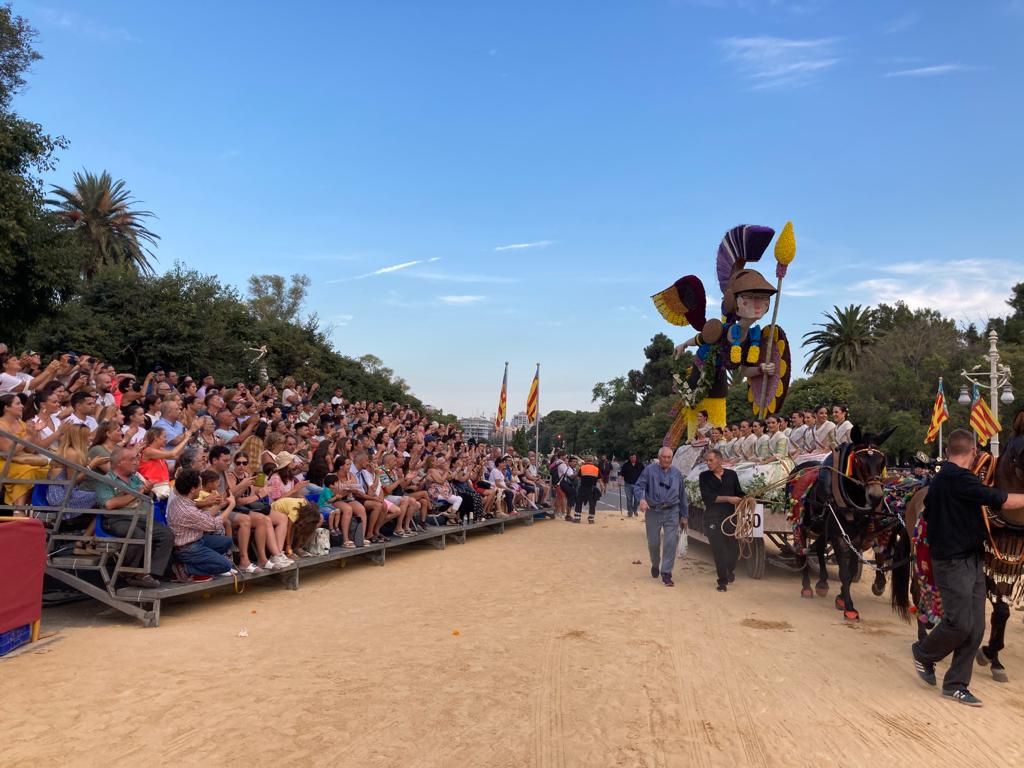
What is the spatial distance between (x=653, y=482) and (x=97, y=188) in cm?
3540

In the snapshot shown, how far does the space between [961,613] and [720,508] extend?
5.01m

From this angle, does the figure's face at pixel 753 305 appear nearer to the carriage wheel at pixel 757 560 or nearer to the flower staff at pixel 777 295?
the flower staff at pixel 777 295

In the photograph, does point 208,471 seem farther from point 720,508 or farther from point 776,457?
point 776,457

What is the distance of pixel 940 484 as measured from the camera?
566 cm

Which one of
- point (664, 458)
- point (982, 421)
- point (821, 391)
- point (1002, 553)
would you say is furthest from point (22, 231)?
point (821, 391)

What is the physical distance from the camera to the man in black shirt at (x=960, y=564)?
17.8 feet

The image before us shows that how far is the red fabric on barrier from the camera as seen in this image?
18.9 feet

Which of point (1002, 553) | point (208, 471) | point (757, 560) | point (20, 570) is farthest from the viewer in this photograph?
point (757, 560)

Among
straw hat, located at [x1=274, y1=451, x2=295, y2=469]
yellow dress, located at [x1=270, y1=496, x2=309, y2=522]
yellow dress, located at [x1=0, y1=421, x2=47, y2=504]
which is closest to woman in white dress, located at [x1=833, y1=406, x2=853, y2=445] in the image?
yellow dress, located at [x1=270, y1=496, x2=309, y2=522]

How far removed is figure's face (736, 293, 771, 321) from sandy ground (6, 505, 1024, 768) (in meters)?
7.81

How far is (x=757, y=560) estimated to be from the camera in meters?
11.3

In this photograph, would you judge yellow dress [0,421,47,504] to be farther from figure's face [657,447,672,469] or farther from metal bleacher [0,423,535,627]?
figure's face [657,447,672,469]

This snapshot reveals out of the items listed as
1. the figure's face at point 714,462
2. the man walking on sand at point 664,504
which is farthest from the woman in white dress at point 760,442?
the man walking on sand at point 664,504

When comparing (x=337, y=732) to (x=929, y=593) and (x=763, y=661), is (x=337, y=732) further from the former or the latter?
(x=929, y=593)
